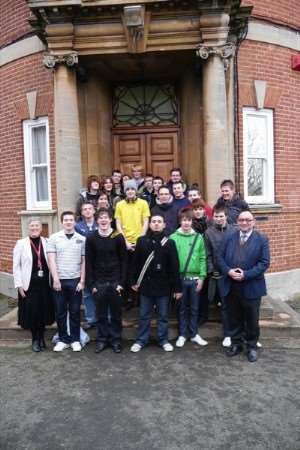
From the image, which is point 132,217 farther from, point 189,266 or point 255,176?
point 255,176

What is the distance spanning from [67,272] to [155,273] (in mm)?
1091

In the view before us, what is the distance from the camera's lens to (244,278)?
191 inches

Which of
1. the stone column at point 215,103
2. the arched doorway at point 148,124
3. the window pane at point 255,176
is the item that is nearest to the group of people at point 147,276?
the stone column at point 215,103

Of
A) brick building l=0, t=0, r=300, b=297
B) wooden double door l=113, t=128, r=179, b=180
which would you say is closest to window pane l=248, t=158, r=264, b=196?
brick building l=0, t=0, r=300, b=297

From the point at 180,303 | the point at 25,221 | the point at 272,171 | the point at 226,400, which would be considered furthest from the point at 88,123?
the point at 226,400

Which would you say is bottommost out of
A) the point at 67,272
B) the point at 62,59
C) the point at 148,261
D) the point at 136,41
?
the point at 67,272

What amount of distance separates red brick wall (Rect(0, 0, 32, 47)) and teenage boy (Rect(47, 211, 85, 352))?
517 centimetres

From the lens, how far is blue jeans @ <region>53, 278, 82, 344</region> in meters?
5.21

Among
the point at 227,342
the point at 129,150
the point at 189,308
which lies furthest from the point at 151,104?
the point at 227,342

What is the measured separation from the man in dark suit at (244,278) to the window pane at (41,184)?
479 centimetres

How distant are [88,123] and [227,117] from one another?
267 cm

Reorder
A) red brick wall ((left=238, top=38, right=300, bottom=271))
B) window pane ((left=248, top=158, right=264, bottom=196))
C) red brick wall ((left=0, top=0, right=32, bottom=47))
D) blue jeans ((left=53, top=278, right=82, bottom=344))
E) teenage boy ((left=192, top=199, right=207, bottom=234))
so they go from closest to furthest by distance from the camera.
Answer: blue jeans ((left=53, top=278, right=82, bottom=344)) < teenage boy ((left=192, top=199, right=207, bottom=234)) < red brick wall ((left=238, top=38, right=300, bottom=271)) < window pane ((left=248, top=158, right=264, bottom=196)) < red brick wall ((left=0, top=0, right=32, bottom=47))

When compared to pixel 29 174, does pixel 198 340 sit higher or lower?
lower

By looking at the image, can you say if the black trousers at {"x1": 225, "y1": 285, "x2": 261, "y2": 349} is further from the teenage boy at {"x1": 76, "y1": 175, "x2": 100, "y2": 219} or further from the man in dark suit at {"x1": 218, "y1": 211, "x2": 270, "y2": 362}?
the teenage boy at {"x1": 76, "y1": 175, "x2": 100, "y2": 219}
